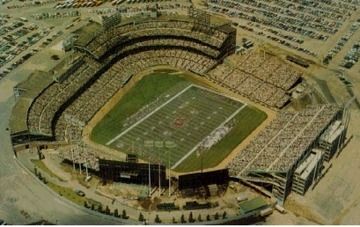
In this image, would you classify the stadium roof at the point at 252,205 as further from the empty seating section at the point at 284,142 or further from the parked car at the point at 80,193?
the parked car at the point at 80,193

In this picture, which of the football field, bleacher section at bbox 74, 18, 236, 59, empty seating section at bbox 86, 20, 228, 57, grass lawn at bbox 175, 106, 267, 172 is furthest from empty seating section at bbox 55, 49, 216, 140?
grass lawn at bbox 175, 106, 267, 172

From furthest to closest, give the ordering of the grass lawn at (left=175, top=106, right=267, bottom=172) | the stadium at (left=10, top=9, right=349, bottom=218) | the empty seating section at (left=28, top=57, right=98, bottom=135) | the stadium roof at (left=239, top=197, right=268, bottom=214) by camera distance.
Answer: the empty seating section at (left=28, top=57, right=98, bottom=135)
the grass lawn at (left=175, top=106, right=267, bottom=172)
the stadium at (left=10, top=9, right=349, bottom=218)
the stadium roof at (left=239, top=197, right=268, bottom=214)

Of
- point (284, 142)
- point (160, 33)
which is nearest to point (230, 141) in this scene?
point (284, 142)

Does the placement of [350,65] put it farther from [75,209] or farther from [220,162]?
[75,209]

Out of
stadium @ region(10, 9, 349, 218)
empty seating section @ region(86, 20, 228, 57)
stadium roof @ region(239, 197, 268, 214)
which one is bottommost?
stadium roof @ region(239, 197, 268, 214)

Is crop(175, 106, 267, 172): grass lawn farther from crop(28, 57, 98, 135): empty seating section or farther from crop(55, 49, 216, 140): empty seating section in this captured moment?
crop(28, 57, 98, 135): empty seating section

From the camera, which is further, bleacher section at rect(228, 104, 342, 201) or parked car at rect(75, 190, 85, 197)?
bleacher section at rect(228, 104, 342, 201)

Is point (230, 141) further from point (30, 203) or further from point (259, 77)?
point (30, 203)
